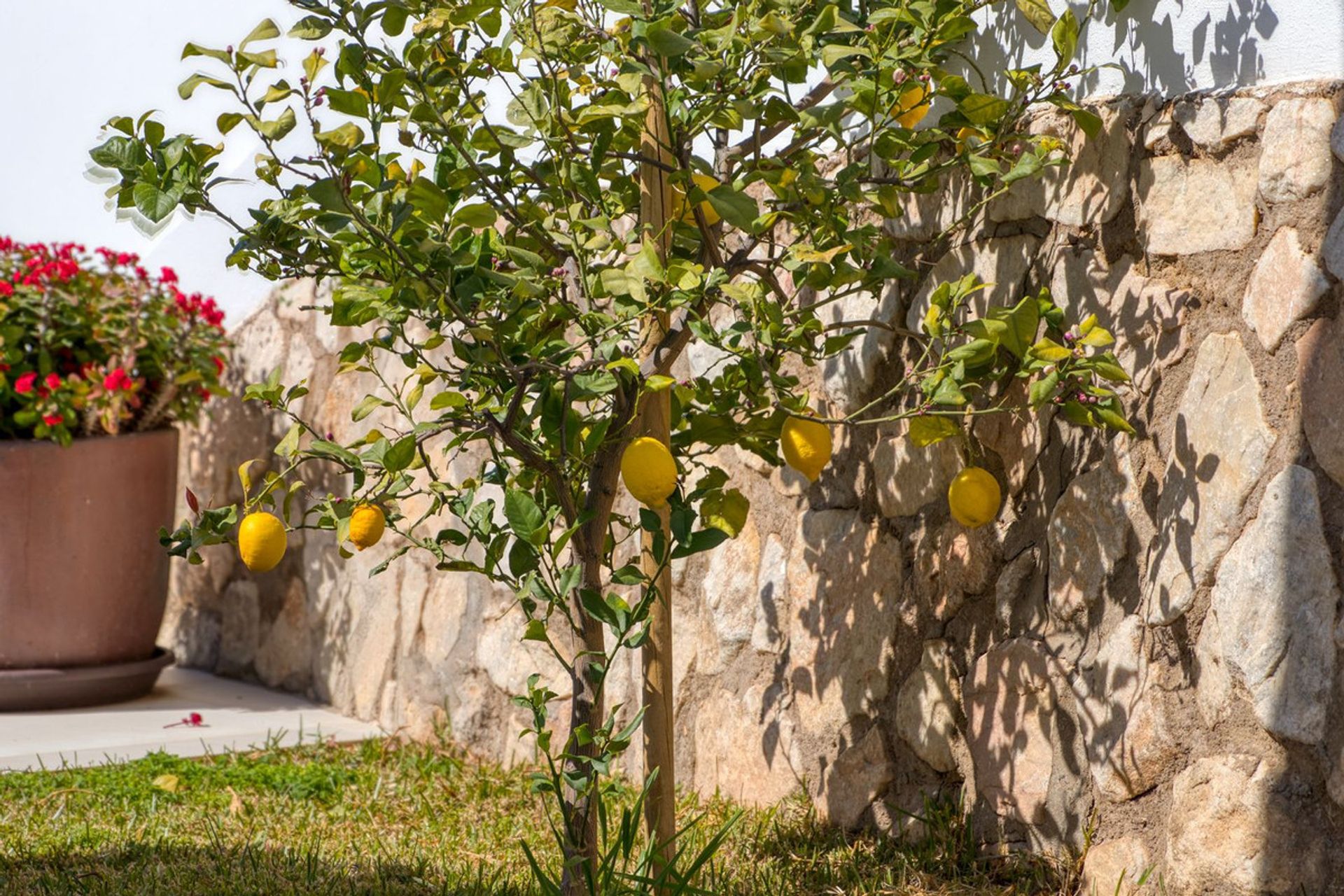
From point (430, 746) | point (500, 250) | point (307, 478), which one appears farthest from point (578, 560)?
point (307, 478)

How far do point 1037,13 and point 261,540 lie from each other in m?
1.31

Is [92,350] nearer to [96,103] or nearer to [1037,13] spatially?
[96,103]

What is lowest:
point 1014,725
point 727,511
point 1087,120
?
point 1014,725

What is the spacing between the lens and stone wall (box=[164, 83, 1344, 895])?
178 centimetres

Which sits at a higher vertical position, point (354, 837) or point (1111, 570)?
point (1111, 570)

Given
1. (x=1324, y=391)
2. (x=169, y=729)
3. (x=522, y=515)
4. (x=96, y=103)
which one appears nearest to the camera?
(x=522, y=515)

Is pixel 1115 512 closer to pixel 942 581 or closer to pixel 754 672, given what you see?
pixel 942 581

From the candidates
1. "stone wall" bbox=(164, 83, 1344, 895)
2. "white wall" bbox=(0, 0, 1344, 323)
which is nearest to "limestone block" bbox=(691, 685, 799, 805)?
"stone wall" bbox=(164, 83, 1344, 895)

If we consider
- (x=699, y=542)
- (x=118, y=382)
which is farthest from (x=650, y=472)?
(x=118, y=382)

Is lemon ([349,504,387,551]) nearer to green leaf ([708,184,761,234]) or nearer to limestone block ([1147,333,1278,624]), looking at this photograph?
green leaf ([708,184,761,234])

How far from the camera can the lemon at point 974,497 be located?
2.07 metres

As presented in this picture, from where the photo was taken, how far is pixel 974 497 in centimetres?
207

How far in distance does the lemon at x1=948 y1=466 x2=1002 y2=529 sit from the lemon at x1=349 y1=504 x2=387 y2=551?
84 cm

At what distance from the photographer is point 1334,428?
1.74 meters
